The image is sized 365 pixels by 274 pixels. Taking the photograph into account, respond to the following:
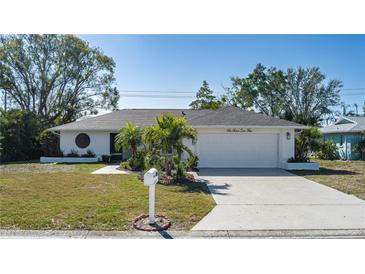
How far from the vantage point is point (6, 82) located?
92.3 ft

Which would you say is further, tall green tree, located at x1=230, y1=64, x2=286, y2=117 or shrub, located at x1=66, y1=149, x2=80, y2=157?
tall green tree, located at x1=230, y1=64, x2=286, y2=117

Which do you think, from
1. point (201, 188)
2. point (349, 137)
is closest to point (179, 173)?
point (201, 188)

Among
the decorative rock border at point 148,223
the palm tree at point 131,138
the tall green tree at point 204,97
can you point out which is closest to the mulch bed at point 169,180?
the palm tree at point 131,138

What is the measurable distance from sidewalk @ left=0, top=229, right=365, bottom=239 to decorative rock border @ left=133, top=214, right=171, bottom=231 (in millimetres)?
175

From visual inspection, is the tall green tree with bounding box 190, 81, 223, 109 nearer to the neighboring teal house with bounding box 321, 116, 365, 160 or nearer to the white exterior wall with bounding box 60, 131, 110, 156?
the neighboring teal house with bounding box 321, 116, 365, 160

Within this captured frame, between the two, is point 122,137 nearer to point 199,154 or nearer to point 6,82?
point 199,154

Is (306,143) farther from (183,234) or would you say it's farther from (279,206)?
(183,234)

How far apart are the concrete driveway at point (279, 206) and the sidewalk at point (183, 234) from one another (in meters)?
0.22

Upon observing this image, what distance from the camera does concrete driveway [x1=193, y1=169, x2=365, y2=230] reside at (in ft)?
18.2

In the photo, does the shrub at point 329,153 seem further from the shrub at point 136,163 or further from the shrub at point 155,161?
the shrub at point 155,161

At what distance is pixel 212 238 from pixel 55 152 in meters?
17.0

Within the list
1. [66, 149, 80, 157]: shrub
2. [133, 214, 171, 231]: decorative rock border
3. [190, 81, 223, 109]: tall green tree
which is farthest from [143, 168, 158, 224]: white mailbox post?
[190, 81, 223, 109]: tall green tree

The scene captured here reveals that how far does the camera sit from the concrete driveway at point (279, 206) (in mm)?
5535

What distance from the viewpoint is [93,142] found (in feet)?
61.8
